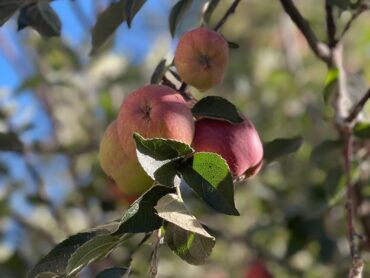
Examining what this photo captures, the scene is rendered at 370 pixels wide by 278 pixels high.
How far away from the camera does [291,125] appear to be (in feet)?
6.77

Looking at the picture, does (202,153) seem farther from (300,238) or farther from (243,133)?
(300,238)

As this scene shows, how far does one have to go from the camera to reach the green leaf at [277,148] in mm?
1089

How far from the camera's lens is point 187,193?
164cm

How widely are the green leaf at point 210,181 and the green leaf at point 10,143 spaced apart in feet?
2.15

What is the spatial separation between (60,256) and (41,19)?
31 centimetres

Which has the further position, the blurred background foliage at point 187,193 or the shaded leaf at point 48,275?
the blurred background foliage at point 187,193

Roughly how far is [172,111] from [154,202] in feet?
0.28

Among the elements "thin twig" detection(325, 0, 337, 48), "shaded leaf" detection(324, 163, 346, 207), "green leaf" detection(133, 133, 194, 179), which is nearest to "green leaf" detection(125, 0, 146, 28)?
"green leaf" detection(133, 133, 194, 179)

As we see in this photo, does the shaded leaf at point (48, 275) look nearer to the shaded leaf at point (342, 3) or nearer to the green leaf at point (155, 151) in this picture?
the green leaf at point (155, 151)

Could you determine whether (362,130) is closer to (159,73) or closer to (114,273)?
(159,73)

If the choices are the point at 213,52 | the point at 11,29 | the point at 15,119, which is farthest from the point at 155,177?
the point at 11,29

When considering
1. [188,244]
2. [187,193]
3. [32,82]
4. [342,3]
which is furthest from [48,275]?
[32,82]

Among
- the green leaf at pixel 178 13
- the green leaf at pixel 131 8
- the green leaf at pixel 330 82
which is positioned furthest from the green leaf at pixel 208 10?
the green leaf at pixel 330 82

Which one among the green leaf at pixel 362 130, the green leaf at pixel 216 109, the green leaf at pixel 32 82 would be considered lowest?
the green leaf at pixel 362 130
